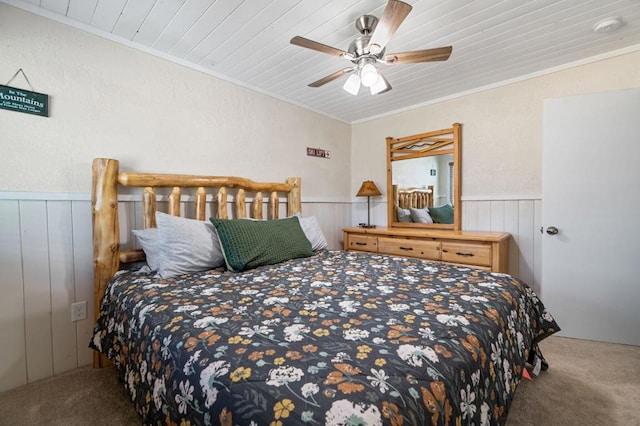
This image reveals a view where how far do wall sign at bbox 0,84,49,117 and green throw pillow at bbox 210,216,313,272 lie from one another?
1163 millimetres

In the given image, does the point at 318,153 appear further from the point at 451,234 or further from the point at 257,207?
the point at 451,234

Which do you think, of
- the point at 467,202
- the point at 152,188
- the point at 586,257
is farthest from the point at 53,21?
the point at 586,257

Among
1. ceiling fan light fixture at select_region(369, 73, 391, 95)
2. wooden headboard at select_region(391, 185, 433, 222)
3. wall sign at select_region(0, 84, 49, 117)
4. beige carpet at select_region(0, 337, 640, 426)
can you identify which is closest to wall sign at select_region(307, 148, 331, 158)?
wooden headboard at select_region(391, 185, 433, 222)

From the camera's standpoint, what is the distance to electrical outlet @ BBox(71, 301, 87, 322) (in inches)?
71.4

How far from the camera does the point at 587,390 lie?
1601 millimetres

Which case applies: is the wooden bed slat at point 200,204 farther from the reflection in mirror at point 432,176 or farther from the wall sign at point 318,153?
the reflection in mirror at point 432,176

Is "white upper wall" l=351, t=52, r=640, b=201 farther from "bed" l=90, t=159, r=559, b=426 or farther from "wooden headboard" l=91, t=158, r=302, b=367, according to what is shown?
"wooden headboard" l=91, t=158, r=302, b=367

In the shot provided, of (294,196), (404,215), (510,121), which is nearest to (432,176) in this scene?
(404,215)

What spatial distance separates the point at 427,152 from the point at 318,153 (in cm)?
122

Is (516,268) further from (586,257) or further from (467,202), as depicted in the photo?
(467,202)

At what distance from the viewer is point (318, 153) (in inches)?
133

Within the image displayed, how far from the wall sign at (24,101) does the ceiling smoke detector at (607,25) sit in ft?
11.3

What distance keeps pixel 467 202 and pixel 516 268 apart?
75 centimetres

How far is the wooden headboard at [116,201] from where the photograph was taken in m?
1.79
